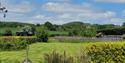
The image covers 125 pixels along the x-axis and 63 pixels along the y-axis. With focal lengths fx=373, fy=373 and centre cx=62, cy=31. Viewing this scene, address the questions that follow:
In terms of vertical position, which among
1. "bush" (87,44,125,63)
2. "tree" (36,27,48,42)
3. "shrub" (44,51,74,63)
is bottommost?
"tree" (36,27,48,42)

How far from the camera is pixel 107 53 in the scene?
21984mm

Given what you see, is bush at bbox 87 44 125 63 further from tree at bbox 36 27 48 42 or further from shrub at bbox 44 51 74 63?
tree at bbox 36 27 48 42

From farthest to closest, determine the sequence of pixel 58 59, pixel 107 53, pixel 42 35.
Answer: pixel 42 35 < pixel 107 53 < pixel 58 59

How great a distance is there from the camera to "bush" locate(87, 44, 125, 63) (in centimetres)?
2169

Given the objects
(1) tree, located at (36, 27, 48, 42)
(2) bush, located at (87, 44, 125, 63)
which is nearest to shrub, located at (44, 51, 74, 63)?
(2) bush, located at (87, 44, 125, 63)

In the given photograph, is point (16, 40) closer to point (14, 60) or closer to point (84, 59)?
point (14, 60)

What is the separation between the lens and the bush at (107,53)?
2169cm

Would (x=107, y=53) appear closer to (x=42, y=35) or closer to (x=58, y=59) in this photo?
(x=58, y=59)

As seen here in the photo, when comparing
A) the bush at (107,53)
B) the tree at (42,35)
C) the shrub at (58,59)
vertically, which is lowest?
the tree at (42,35)

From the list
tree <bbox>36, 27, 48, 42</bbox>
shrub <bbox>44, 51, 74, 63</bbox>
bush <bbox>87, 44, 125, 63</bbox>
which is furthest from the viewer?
tree <bbox>36, 27, 48, 42</bbox>

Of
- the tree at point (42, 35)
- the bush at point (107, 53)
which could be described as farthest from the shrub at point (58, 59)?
the tree at point (42, 35)

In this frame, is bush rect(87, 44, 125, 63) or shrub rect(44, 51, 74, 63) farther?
bush rect(87, 44, 125, 63)

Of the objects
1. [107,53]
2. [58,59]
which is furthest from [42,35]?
[58,59]

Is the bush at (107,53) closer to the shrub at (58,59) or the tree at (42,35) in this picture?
the shrub at (58,59)
